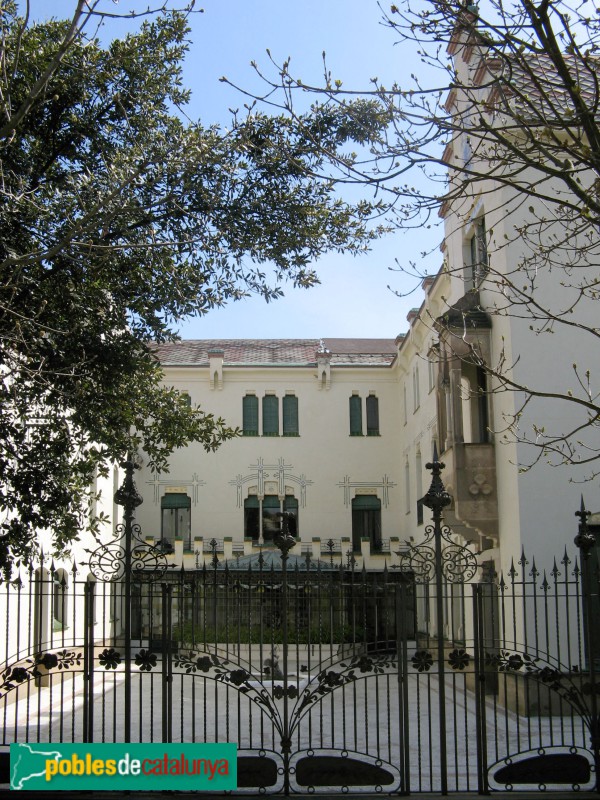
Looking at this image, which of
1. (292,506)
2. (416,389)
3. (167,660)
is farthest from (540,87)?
(292,506)

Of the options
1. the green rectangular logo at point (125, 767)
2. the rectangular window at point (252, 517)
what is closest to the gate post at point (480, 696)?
the green rectangular logo at point (125, 767)

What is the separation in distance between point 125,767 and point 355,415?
1106 inches

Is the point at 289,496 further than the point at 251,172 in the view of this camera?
Yes

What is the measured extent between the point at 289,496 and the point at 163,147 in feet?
85.8

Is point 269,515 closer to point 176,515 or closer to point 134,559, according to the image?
point 176,515

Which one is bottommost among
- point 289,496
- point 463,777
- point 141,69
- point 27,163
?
point 463,777

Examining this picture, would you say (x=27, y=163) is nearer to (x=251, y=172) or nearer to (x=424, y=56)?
(x=251, y=172)

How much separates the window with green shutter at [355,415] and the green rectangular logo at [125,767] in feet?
90.6

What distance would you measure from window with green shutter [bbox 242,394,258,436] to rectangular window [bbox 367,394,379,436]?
4476mm

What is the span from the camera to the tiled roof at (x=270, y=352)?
37.4m

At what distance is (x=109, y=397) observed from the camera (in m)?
11.1

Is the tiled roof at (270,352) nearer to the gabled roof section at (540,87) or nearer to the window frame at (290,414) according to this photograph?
the window frame at (290,414)

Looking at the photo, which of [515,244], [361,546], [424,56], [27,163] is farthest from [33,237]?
[361,546]

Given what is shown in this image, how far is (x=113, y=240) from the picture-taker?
11.0m
